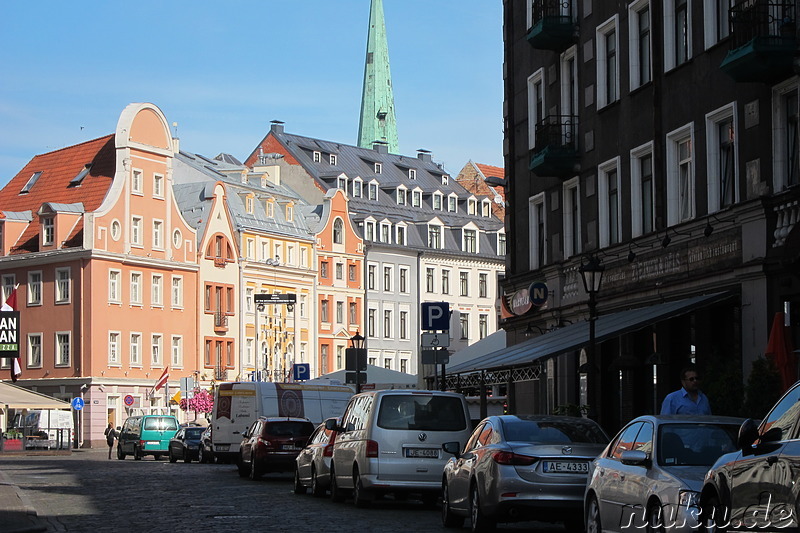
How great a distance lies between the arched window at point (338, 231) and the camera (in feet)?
348

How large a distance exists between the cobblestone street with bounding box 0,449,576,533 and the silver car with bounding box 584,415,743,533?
4618 mm

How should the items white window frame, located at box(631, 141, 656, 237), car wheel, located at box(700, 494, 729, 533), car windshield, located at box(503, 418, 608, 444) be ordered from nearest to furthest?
car wheel, located at box(700, 494, 729, 533), car windshield, located at box(503, 418, 608, 444), white window frame, located at box(631, 141, 656, 237)

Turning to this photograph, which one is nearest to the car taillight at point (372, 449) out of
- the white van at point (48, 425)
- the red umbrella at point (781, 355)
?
the red umbrella at point (781, 355)

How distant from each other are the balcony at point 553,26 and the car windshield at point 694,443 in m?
23.7

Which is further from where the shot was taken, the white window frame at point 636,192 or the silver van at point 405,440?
the white window frame at point 636,192

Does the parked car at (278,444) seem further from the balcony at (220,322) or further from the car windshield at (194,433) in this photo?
the balcony at (220,322)

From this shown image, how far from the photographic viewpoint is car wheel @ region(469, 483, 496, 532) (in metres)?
18.1

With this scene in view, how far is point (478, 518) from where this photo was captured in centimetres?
1817

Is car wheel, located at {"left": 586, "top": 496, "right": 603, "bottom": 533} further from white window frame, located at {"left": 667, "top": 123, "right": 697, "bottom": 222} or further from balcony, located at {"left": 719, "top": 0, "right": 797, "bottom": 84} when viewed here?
white window frame, located at {"left": 667, "top": 123, "right": 697, "bottom": 222}

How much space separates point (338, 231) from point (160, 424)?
4402 centimetres

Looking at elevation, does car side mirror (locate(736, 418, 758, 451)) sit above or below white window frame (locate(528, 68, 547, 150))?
below

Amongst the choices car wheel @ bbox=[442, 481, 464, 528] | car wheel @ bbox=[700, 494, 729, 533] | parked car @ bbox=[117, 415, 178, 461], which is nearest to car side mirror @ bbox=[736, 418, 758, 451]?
car wheel @ bbox=[700, 494, 729, 533]

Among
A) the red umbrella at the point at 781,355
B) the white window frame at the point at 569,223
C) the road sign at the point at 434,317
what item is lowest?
the red umbrella at the point at 781,355

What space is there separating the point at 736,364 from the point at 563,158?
43.2 ft
